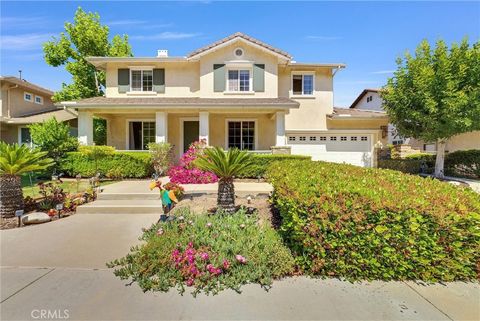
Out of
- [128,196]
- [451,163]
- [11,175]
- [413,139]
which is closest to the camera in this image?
[11,175]

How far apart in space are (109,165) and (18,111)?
575 inches

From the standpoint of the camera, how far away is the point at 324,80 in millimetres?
15711

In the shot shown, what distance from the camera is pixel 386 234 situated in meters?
3.09

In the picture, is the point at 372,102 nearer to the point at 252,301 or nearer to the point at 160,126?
the point at 160,126

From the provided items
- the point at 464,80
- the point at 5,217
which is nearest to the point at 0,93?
the point at 5,217

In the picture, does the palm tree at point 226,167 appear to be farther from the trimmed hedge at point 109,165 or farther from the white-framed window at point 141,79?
the white-framed window at point 141,79

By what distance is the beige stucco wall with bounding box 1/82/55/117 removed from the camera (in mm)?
18219

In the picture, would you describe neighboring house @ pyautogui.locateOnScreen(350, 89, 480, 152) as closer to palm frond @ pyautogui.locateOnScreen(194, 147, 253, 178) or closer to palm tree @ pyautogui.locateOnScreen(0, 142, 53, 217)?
palm frond @ pyautogui.locateOnScreen(194, 147, 253, 178)

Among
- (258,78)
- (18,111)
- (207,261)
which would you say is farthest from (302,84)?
(18,111)

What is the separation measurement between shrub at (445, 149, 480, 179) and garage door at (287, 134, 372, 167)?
14.1 ft

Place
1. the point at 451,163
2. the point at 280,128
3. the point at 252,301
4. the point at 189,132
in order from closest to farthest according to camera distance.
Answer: the point at 252,301, the point at 280,128, the point at 451,163, the point at 189,132

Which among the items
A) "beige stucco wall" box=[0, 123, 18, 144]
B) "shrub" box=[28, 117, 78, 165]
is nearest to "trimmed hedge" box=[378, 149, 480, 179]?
"shrub" box=[28, 117, 78, 165]

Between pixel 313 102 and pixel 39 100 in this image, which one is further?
pixel 39 100

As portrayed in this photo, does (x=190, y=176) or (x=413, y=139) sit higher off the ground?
(x=413, y=139)
